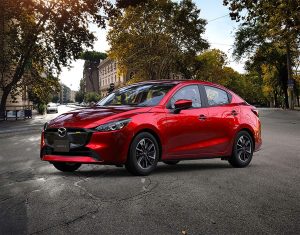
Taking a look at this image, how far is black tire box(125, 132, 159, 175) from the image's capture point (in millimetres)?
6988

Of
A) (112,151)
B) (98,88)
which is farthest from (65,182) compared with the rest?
(98,88)

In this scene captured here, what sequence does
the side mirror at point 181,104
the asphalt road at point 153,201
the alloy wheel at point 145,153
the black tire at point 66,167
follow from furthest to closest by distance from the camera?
the black tire at point 66,167
the side mirror at point 181,104
the alloy wheel at point 145,153
the asphalt road at point 153,201

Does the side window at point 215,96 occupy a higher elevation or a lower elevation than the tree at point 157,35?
lower

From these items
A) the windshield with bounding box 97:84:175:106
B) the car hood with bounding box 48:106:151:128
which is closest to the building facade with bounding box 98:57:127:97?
the windshield with bounding box 97:84:175:106

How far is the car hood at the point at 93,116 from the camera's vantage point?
6906 mm

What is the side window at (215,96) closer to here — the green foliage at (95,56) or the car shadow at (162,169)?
the car shadow at (162,169)

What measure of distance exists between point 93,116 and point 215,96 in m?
2.68

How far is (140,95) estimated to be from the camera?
790 cm

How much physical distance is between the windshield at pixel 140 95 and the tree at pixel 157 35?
1404 inches

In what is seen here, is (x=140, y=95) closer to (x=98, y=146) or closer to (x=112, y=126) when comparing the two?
(x=112, y=126)

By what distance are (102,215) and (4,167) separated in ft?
16.5

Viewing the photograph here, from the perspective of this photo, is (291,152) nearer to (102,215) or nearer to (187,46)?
(102,215)

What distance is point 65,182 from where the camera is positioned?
6.78 metres

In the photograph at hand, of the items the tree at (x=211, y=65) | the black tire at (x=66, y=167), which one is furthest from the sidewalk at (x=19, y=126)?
the tree at (x=211, y=65)
